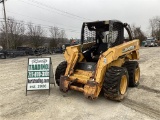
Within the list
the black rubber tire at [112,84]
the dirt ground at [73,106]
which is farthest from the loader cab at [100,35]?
the dirt ground at [73,106]

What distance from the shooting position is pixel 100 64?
6.57 meters

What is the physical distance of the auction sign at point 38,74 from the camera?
7477mm

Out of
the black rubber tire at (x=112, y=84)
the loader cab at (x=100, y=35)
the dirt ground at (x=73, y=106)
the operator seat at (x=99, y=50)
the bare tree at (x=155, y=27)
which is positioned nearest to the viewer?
the dirt ground at (x=73, y=106)

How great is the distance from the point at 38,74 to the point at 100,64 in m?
2.19

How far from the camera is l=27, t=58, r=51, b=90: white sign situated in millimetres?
7477

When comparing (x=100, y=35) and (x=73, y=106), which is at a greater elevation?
(x=100, y=35)

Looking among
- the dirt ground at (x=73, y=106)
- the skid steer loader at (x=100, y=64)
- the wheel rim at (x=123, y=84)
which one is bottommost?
the dirt ground at (x=73, y=106)

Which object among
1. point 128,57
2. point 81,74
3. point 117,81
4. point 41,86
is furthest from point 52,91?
point 128,57

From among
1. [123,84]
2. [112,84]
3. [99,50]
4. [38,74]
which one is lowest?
[123,84]

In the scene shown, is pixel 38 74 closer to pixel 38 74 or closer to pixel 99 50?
pixel 38 74

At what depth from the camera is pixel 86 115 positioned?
5.69 metres

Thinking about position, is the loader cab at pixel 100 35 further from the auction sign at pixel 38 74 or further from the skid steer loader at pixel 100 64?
the auction sign at pixel 38 74

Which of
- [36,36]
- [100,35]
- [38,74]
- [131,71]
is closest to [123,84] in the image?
[131,71]

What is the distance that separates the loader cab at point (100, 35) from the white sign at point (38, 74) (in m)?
1.43
